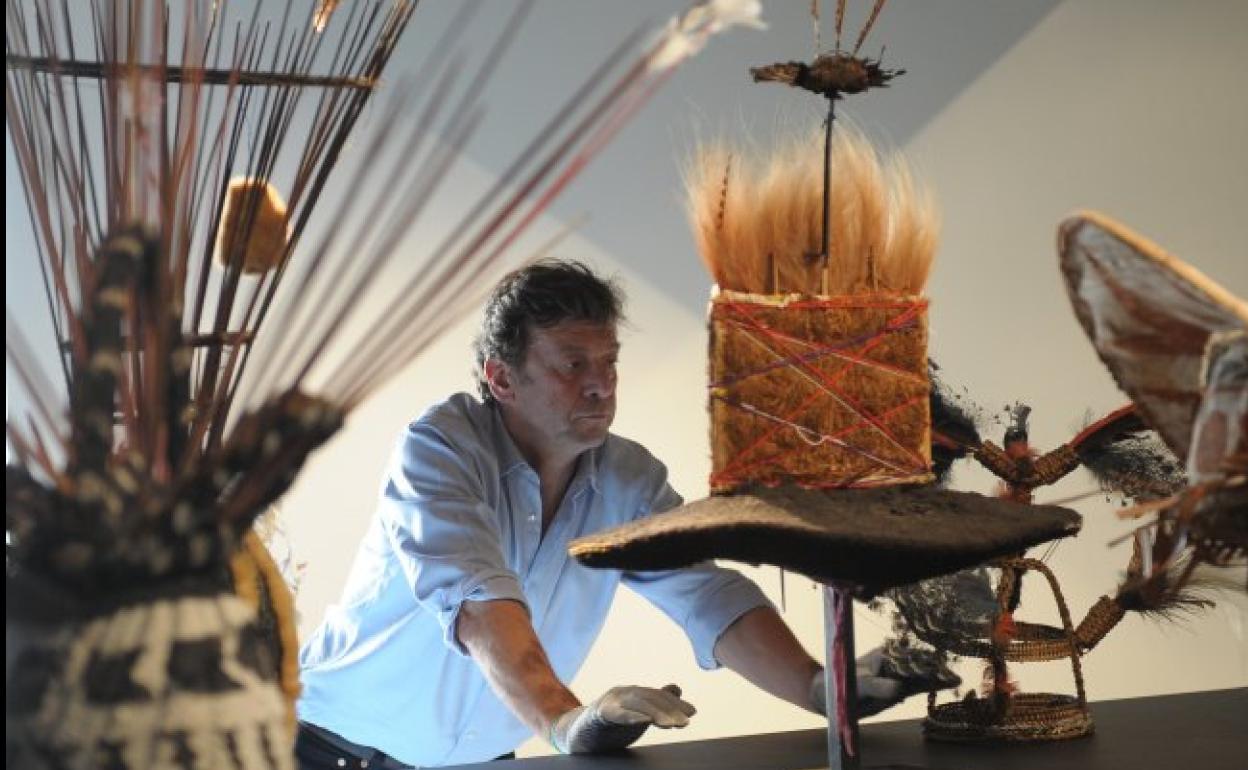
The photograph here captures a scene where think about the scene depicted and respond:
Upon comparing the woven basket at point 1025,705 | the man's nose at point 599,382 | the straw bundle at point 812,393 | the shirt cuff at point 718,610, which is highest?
the man's nose at point 599,382

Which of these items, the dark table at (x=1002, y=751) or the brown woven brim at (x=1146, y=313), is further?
the dark table at (x=1002, y=751)

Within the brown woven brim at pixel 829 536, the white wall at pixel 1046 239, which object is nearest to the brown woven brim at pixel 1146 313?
the brown woven brim at pixel 829 536

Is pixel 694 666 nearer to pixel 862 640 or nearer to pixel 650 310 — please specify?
pixel 862 640

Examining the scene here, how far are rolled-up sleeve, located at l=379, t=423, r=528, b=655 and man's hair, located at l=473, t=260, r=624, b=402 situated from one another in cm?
19

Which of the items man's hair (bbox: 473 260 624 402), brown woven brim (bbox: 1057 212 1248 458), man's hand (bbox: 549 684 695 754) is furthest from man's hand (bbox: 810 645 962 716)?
man's hair (bbox: 473 260 624 402)

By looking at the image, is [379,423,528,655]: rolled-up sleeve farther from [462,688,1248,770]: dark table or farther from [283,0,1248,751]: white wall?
[283,0,1248,751]: white wall

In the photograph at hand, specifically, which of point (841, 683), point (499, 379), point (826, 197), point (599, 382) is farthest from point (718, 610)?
point (826, 197)

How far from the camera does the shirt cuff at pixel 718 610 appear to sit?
6.00 ft

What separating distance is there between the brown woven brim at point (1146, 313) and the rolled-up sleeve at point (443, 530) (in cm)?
92

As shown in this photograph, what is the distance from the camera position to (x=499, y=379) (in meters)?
2.01

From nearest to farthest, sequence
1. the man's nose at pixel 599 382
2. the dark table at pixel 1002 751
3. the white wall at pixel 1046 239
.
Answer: the dark table at pixel 1002 751
the man's nose at pixel 599 382
the white wall at pixel 1046 239

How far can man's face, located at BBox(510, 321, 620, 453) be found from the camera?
6.21ft

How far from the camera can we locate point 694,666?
314 cm

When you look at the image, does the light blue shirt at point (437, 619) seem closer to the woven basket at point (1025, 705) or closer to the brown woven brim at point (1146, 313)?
the woven basket at point (1025, 705)
